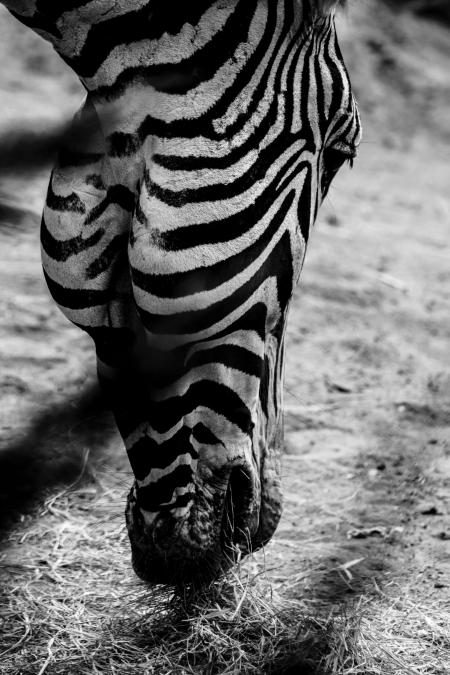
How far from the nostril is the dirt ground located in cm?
40

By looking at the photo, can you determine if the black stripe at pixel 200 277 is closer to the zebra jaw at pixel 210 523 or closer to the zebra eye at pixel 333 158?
the zebra eye at pixel 333 158

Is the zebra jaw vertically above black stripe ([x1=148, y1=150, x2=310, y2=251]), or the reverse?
black stripe ([x1=148, y1=150, x2=310, y2=251])

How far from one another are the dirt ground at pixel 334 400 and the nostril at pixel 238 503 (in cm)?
40

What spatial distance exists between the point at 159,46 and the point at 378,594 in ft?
6.22

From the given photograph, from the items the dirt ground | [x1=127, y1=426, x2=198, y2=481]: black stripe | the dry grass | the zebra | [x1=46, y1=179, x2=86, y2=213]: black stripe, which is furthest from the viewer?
the dirt ground

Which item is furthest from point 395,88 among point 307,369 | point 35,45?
point 307,369

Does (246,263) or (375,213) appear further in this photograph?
(375,213)

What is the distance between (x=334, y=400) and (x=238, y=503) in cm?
230

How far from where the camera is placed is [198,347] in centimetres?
220

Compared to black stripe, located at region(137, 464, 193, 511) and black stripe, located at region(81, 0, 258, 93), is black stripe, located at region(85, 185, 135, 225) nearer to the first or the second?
black stripe, located at region(81, 0, 258, 93)

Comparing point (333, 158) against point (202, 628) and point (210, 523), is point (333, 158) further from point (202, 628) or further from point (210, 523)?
point (202, 628)

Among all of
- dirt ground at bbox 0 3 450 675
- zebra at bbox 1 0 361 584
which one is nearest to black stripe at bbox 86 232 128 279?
zebra at bbox 1 0 361 584

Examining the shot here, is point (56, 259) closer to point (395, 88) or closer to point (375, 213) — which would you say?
point (375, 213)

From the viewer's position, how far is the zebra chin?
231 centimetres
